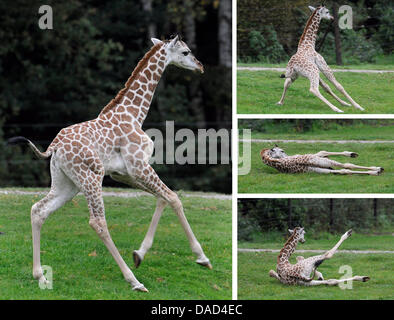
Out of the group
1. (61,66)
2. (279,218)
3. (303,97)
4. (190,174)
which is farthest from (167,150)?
(303,97)

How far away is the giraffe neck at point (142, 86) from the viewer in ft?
25.3

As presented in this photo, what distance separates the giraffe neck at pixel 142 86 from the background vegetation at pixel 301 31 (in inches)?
60.3

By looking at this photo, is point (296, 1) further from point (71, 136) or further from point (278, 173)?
point (71, 136)

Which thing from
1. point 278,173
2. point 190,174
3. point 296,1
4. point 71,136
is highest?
point 296,1

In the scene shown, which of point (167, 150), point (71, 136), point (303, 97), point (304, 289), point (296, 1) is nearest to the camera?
point (71, 136)

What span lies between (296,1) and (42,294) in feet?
15.5

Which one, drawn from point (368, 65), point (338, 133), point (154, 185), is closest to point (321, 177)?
point (338, 133)

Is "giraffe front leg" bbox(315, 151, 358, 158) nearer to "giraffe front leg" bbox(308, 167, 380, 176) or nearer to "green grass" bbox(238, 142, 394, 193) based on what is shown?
"green grass" bbox(238, 142, 394, 193)

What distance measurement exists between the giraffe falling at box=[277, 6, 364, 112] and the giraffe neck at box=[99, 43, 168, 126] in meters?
1.48

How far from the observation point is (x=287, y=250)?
818 cm

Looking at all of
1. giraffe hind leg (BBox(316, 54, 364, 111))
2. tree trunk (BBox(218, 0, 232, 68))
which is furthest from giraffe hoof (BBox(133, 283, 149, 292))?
tree trunk (BBox(218, 0, 232, 68))

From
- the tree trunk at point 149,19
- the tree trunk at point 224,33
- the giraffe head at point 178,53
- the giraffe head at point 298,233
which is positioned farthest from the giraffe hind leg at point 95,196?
the tree trunk at point 224,33

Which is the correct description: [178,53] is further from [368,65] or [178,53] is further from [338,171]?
[368,65]

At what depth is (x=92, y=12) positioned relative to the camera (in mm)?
17344
